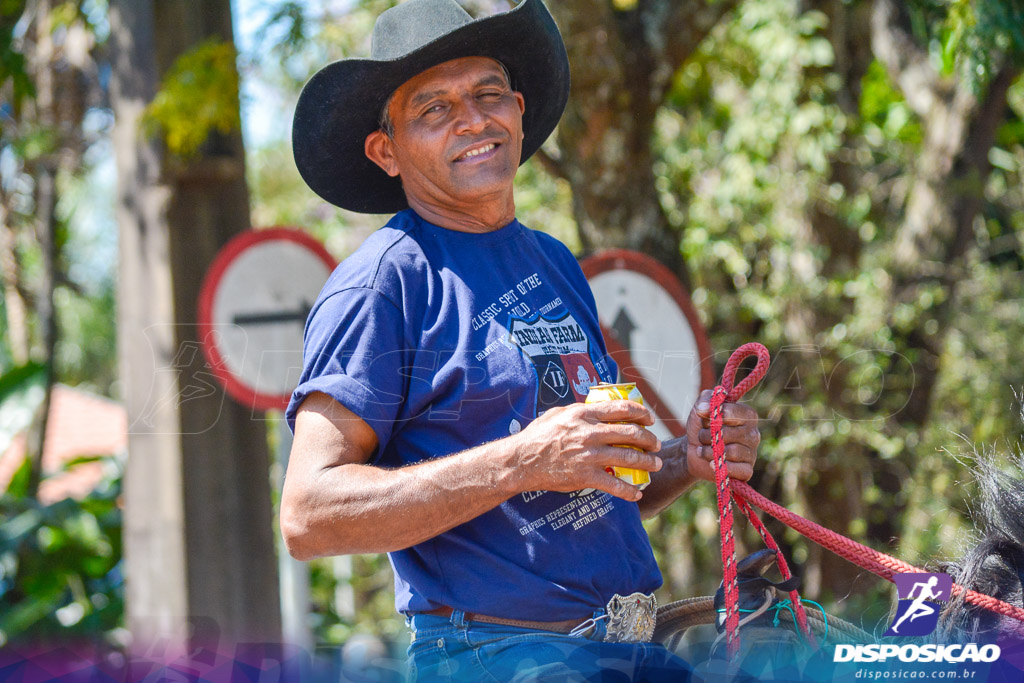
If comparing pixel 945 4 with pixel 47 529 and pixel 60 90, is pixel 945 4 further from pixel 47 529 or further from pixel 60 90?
pixel 60 90

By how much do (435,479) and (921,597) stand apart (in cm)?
88

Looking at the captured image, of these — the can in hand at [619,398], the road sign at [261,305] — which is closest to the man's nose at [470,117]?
the can in hand at [619,398]

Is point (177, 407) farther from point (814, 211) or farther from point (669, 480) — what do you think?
point (814, 211)

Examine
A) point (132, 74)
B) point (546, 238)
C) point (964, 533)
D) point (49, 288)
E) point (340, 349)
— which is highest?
point (132, 74)

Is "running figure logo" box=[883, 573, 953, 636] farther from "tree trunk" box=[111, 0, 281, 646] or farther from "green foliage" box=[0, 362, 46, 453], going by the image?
"green foliage" box=[0, 362, 46, 453]

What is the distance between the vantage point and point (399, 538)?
173 centimetres

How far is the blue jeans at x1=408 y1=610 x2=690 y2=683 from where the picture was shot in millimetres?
1742

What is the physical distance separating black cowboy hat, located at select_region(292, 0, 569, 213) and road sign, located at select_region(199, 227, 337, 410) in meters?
1.85

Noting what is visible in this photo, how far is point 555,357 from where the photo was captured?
2.02 meters

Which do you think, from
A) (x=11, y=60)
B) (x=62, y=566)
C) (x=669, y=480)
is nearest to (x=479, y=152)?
(x=669, y=480)

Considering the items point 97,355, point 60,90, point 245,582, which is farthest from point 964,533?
point 97,355

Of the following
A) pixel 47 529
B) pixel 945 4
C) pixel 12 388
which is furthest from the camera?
pixel 12 388

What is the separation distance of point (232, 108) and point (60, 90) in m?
7.11

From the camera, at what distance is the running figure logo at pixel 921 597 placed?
1.76 m
